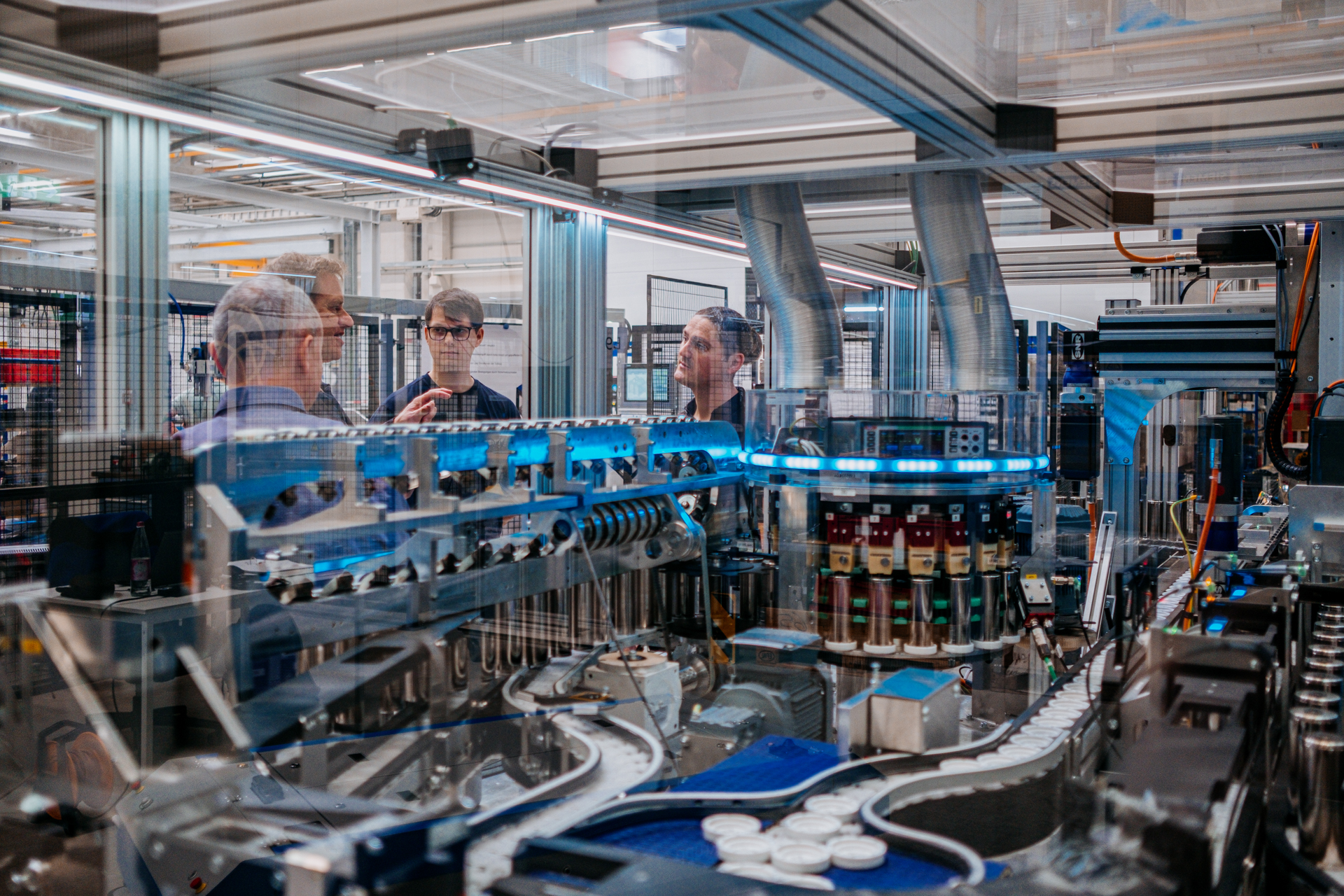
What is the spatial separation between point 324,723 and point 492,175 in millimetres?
2211

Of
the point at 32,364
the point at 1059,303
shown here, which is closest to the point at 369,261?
the point at 32,364

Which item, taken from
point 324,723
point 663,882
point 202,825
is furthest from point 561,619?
point 663,882

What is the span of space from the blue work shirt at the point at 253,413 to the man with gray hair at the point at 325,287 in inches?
10.4

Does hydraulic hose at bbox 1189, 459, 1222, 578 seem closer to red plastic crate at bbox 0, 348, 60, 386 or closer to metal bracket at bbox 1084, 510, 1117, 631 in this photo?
metal bracket at bbox 1084, 510, 1117, 631

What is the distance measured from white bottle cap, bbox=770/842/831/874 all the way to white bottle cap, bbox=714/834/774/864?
12 millimetres

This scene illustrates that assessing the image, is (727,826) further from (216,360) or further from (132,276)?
(132,276)

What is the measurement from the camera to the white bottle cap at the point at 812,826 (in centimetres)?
136

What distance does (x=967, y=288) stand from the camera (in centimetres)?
305

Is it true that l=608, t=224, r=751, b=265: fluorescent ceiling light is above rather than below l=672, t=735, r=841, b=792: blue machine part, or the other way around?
above

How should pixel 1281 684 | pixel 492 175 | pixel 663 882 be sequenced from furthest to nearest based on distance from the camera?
pixel 492 175, pixel 1281 684, pixel 663 882

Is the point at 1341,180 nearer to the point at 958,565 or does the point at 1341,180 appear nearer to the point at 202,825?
the point at 958,565

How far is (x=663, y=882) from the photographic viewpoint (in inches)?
46.4

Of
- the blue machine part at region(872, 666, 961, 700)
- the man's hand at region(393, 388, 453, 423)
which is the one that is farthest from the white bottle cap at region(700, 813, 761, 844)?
the man's hand at region(393, 388, 453, 423)

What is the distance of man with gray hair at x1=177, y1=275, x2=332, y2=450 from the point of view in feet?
8.16
